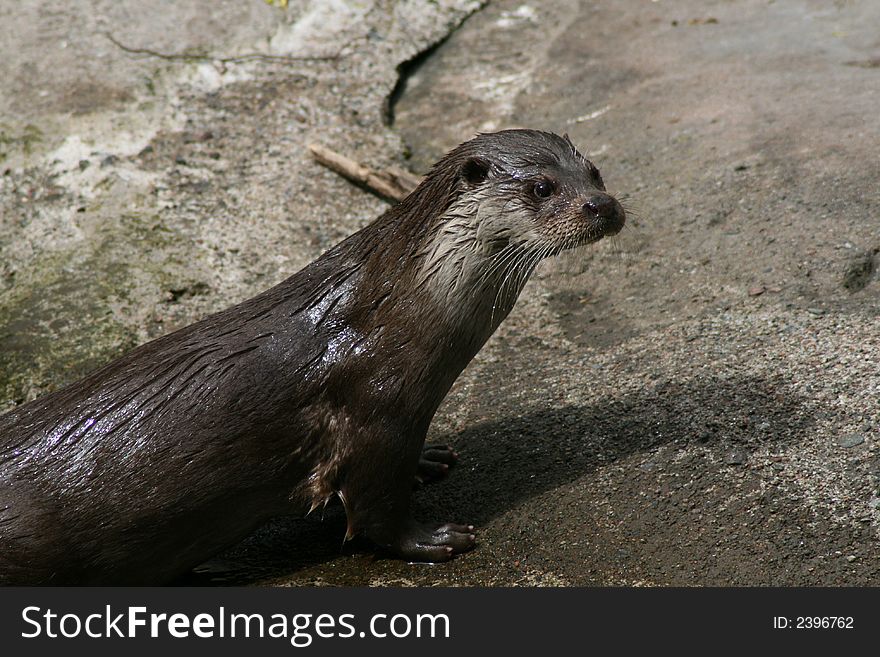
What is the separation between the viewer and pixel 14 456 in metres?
3.15

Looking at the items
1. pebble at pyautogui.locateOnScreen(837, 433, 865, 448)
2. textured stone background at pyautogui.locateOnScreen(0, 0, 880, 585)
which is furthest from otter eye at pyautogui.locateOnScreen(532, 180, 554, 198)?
pebble at pyautogui.locateOnScreen(837, 433, 865, 448)

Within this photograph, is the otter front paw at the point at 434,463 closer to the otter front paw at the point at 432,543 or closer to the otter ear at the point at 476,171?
the otter front paw at the point at 432,543

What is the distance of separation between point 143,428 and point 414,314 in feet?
2.97

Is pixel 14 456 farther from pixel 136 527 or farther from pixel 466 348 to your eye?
pixel 466 348

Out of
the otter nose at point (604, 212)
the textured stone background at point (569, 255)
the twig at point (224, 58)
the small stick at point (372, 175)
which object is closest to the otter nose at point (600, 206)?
the otter nose at point (604, 212)

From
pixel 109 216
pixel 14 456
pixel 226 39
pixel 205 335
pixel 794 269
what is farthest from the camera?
pixel 226 39

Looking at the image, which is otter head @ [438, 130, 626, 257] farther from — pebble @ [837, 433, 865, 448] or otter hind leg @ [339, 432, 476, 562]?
pebble @ [837, 433, 865, 448]

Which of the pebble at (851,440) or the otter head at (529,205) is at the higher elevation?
the otter head at (529,205)

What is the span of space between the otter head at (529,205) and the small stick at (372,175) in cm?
195

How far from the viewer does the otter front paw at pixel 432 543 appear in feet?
11.1

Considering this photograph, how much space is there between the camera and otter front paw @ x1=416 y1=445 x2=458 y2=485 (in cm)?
382

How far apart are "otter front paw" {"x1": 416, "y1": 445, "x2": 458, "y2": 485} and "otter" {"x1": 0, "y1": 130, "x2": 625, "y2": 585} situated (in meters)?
0.40

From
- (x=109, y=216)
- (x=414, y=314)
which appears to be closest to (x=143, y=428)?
(x=414, y=314)

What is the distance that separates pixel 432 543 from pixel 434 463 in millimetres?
471
